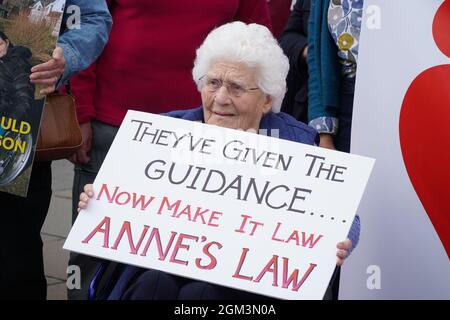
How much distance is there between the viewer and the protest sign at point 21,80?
383 cm

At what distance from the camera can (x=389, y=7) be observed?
3965mm

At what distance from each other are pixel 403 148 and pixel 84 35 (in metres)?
1.22

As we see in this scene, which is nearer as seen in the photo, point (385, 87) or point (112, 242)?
point (112, 242)

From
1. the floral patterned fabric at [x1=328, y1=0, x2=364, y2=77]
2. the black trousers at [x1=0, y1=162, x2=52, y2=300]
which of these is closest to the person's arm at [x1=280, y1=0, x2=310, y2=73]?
the floral patterned fabric at [x1=328, y1=0, x2=364, y2=77]

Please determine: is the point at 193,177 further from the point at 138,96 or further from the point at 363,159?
the point at 138,96

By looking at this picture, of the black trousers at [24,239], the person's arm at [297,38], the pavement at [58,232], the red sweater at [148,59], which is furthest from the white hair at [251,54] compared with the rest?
the pavement at [58,232]

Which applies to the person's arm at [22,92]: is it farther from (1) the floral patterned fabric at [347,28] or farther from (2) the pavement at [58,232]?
(2) the pavement at [58,232]

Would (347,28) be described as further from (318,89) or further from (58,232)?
(58,232)

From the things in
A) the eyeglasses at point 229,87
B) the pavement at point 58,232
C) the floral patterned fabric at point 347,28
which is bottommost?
the pavement at point 58,232

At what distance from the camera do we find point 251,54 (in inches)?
154

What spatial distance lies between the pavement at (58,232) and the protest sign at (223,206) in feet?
5.88

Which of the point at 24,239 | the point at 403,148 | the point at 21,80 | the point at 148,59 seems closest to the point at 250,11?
the point at 148,59

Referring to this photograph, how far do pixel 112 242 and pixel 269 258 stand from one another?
0.47 metres
